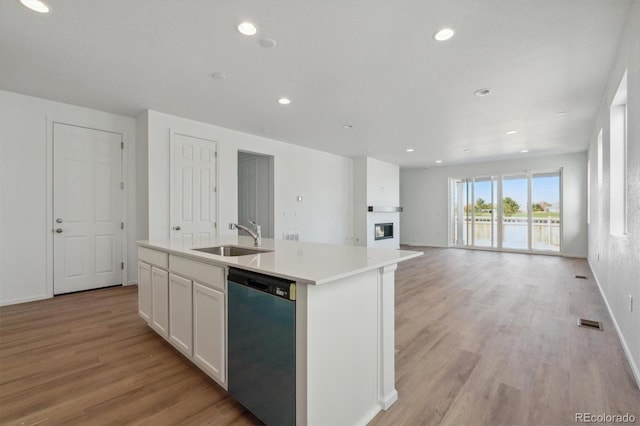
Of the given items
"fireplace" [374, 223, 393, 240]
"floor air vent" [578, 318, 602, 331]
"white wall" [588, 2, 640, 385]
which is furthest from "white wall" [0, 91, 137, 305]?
"fireplace" [374, 223, 393, 240]

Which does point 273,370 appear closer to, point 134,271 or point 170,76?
point 170,76

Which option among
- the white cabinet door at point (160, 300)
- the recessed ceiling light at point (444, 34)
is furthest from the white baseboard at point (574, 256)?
the white cabinet door at point (160, 300)

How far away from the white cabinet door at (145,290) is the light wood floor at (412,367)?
201 mm

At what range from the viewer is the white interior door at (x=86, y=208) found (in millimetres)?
3852

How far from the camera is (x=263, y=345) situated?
1442mm

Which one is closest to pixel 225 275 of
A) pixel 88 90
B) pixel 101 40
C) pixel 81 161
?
pixel 101 40

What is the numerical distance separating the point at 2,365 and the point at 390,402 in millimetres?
2785

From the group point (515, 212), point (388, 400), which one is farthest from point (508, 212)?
point (388, 400)

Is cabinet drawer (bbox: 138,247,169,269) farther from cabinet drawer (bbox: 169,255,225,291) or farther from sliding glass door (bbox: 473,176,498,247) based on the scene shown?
sliding glass door (bbox: 473,176,498,247)

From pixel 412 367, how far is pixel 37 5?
3.73 metres

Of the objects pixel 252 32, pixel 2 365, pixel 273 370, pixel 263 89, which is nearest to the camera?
pixel 273 370

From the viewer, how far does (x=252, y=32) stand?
2.33m

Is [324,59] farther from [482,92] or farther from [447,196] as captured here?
[447,196]

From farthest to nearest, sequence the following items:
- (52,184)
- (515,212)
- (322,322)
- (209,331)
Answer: (515,212) < (52,184) < (209,331) < (322,322)
